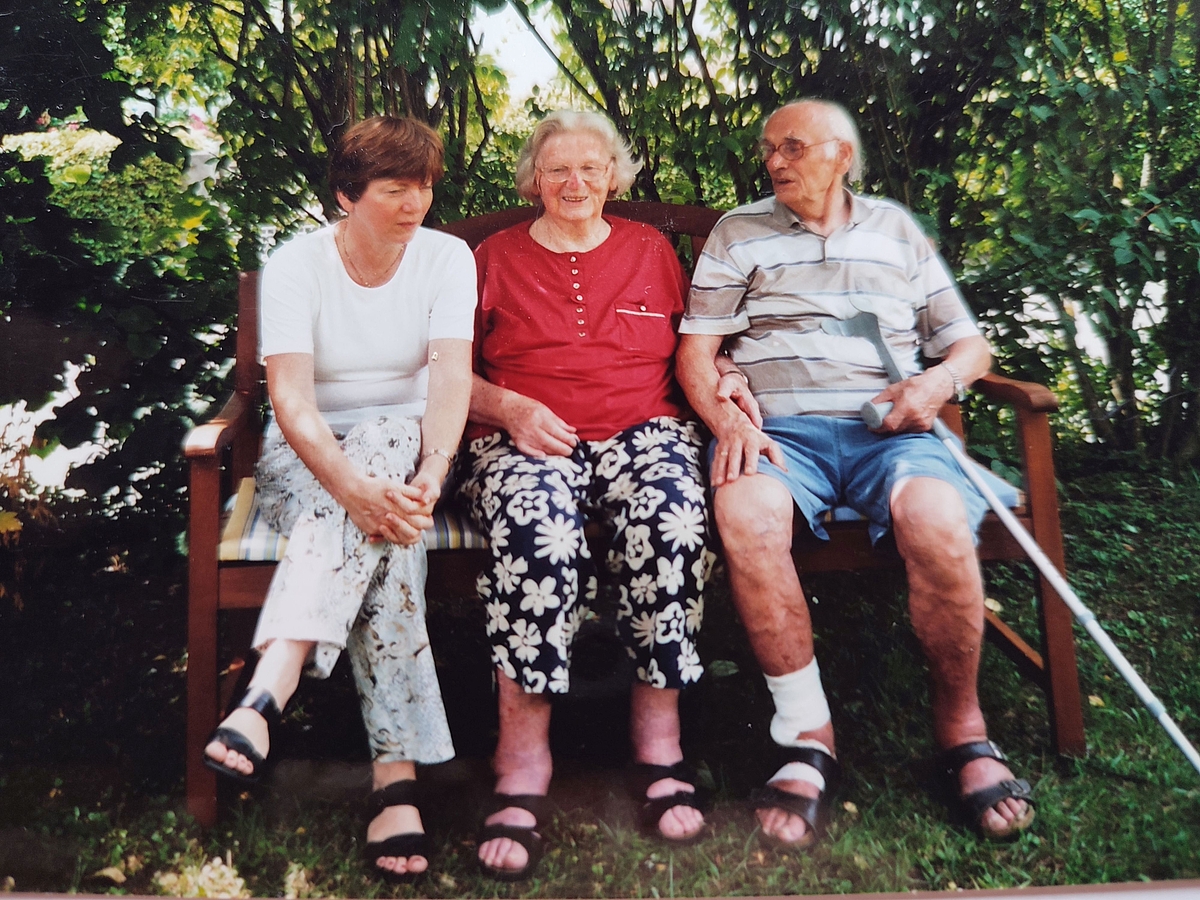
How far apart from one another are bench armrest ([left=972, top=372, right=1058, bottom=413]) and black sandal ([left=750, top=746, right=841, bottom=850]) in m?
0.83

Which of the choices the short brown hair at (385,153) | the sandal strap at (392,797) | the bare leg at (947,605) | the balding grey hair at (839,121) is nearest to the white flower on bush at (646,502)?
the bare leg at (947,605)

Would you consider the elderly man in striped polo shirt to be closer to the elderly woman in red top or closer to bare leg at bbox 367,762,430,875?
the elderly woman in red top

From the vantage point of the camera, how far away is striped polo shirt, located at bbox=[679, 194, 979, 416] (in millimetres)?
2113

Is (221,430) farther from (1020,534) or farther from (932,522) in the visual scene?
(1020,534)

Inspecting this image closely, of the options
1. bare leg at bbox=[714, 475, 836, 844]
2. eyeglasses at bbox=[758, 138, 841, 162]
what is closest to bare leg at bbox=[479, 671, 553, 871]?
bare leg at bbox=[714, 475, 836, 844]

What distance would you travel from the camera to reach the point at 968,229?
2.18 metres

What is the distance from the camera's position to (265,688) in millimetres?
1715

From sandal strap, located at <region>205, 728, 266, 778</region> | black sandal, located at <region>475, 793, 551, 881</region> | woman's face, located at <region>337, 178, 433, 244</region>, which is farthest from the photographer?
woman's face, located at <region>337, 178, 433, 244</region>

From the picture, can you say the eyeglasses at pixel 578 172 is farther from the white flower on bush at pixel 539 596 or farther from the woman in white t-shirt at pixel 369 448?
the white flower on bush at pixel 539 596

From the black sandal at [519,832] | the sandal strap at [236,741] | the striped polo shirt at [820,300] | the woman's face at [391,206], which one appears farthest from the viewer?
the striped polo shirt at [820,300]

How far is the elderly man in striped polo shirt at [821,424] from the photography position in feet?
6.19

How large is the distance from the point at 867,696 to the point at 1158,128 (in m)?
1.38

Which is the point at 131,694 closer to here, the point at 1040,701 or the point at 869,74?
the point at 1040,701

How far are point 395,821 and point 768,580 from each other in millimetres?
857
